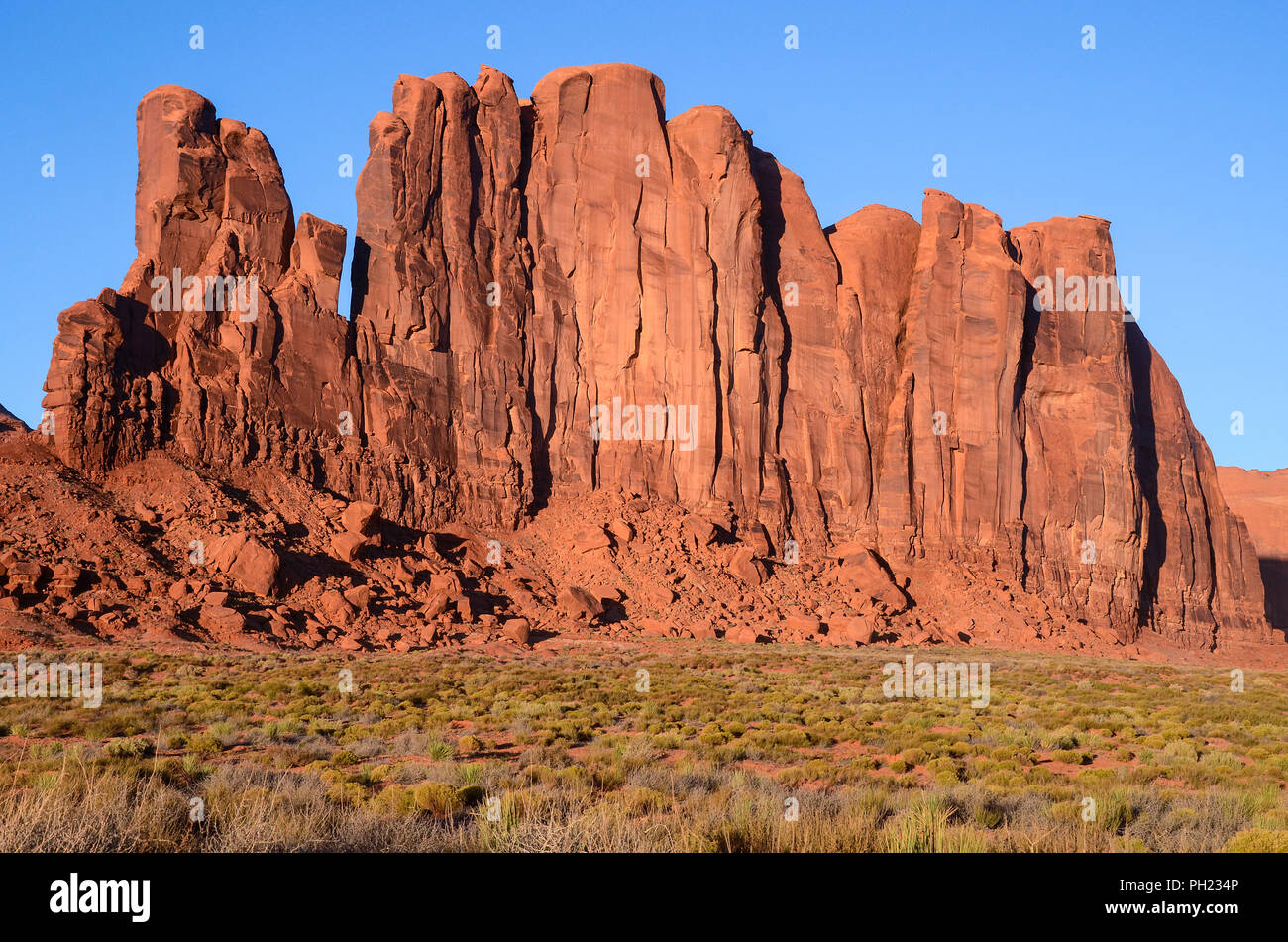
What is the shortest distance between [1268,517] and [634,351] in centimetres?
8895

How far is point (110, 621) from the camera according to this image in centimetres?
3603

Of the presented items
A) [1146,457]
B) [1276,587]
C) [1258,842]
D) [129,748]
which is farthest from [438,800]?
[1276,587]

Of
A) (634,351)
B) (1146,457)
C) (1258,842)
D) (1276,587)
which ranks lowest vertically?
(1276,587)

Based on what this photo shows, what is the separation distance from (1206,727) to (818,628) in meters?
30.2

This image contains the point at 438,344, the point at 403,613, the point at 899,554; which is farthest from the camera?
the point at 899,554

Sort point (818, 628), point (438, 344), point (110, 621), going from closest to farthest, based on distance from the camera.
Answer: point (110, 621), point (818, 628), point (438, 344)

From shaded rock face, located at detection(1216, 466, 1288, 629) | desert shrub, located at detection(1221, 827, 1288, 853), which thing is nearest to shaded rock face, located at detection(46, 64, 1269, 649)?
shaded rock face, located at detection(1216, 466, 1288, 629)

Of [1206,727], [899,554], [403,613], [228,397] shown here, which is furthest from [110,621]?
[899,554]

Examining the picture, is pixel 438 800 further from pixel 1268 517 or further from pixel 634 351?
pixel 1268 517

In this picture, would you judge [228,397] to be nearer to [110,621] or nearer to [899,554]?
[110,621]

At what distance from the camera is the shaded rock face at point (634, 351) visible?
51.2m

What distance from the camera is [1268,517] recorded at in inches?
4505

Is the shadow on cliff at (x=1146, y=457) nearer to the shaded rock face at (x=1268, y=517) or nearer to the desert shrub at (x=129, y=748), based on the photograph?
the shaded rock face at (x=1268, y=517)

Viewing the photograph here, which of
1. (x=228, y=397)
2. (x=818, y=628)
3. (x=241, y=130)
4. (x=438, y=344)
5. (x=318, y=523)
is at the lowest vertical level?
(x=818, y=628)
